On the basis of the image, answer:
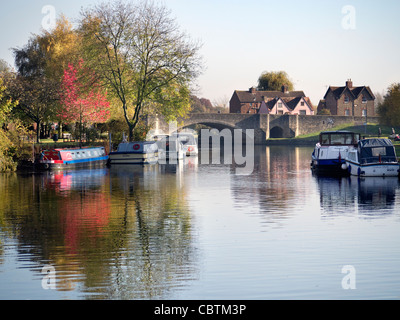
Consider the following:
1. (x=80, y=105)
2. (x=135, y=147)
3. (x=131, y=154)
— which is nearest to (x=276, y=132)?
(x=80, y=105)

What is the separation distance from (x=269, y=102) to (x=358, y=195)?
124m

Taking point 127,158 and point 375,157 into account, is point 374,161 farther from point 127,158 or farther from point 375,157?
point 127,158

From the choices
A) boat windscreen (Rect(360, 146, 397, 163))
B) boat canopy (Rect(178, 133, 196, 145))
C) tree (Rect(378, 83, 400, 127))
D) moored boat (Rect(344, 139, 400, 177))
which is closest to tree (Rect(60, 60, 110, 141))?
boat canopy (Rect(178, 133, 196, 145))

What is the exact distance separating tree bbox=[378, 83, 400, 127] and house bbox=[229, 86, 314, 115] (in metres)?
38.1

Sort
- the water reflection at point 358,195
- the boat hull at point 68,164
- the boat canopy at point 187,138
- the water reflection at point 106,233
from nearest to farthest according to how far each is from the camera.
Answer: the water reflection at point 106,233 → the water reflection at point 358,195 → the boat hull at point 68,164 → the boat canopy at point 187,138

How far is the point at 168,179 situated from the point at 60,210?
14486 mm

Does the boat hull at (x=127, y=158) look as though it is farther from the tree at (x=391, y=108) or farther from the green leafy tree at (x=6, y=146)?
the tree at (x=391, y=108)

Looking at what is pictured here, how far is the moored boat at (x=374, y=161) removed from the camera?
36.3 meters

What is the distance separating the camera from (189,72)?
183 feet

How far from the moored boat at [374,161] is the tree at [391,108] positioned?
71228 millimetres

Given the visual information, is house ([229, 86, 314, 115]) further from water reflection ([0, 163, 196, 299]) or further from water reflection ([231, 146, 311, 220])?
water reflection ([0, 163, 196, 299])

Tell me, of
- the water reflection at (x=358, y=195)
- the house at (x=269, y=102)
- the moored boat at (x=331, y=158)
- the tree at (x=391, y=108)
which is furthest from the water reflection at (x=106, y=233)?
the house at (x=269, y=102)

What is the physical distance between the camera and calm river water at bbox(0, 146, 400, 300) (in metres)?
12.2

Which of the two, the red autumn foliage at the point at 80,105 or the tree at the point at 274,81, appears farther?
the tree at the point at 274,81
